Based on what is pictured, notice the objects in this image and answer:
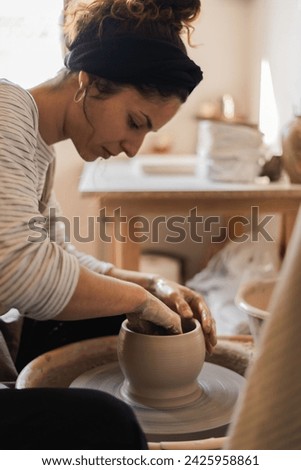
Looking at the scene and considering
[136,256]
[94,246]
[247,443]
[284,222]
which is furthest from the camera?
[94,246]

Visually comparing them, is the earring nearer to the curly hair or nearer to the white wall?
the curly hair

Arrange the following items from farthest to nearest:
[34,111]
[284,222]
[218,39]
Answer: [218,39] < [284,222] < [34,111]

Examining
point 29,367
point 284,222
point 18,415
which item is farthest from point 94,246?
point 18,415

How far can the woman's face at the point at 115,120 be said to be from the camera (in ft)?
3.53

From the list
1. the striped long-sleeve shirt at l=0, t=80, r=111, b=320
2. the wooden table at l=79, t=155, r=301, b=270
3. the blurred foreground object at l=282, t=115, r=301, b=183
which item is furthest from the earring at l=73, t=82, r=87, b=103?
the blurred foreground object at l=282, t=115, r=301, b=183

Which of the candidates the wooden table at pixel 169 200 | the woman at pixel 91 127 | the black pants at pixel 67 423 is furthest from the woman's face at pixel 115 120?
the wooden table at pixel 169 200

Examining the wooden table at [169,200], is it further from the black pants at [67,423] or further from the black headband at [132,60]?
the black pants at [67,423]

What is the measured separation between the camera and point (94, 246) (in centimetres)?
300

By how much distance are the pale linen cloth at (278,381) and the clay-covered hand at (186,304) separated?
0.57 m

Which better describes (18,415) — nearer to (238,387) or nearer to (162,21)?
(238,387)

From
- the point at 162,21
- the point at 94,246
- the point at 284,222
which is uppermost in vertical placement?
the point at 162,21

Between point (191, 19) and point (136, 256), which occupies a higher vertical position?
point (191, 19)

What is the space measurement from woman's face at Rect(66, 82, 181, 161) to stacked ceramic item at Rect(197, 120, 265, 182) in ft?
3.18
